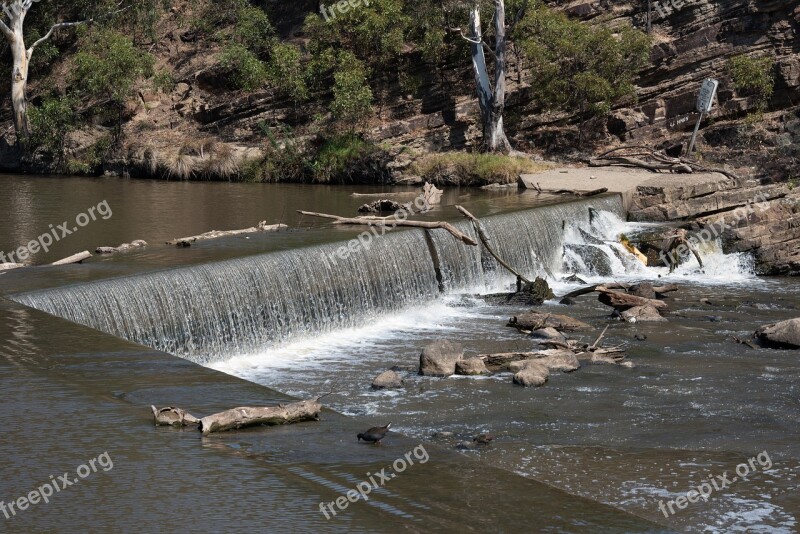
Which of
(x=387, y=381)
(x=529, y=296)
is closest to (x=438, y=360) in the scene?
(x=387, y=381)

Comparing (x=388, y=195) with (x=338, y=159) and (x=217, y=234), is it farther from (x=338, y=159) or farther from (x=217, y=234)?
(x=217, y=234)

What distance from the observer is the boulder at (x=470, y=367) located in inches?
451

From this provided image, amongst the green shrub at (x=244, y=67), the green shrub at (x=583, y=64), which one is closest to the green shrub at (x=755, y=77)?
the green shrub at (x=583, y=64)

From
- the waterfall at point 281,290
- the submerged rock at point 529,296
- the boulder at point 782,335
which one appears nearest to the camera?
the waterfall at point 281,290

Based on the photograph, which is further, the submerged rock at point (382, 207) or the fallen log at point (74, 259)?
the submerged rock at point (382, 207)

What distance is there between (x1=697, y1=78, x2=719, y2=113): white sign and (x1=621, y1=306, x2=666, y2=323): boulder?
12460 millimetres

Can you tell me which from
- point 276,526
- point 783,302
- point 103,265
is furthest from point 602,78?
point 276,526

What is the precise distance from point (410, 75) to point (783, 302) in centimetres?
1701

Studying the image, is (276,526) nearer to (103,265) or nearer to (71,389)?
(71,389)

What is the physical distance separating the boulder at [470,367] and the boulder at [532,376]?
44cm

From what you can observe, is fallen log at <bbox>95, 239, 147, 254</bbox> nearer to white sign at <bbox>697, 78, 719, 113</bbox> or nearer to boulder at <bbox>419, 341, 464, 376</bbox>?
boulder at <bbox>419, 341, 464, 376</bbox>

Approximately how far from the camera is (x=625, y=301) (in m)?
14.8

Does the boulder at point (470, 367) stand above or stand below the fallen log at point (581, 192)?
below

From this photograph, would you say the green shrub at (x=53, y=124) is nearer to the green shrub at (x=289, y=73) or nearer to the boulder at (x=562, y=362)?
the green shrub at (x=289, y=73)
